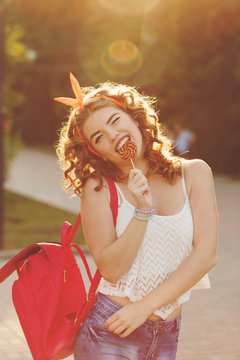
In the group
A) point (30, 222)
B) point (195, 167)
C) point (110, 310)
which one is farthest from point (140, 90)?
point (110, 310)

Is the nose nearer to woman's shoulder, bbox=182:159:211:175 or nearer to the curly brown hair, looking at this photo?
the curly brown hair

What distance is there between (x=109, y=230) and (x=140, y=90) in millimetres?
19108

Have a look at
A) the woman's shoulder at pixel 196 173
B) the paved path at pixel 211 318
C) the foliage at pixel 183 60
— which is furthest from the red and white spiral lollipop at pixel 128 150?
the foliage at pixel 183 60

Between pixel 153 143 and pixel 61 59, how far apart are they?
2958cm

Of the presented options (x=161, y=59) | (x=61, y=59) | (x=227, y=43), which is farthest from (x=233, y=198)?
(x=61, y=59)

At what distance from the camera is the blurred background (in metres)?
6.69

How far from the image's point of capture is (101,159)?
2.48 metres

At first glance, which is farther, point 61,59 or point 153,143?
point 61,59

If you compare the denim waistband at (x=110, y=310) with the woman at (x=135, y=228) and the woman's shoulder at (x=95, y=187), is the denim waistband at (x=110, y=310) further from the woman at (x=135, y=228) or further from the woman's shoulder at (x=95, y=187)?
the woman's shoulder at (x=95, y=187)

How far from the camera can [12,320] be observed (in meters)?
5.94

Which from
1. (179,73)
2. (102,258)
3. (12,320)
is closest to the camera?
(102,258)

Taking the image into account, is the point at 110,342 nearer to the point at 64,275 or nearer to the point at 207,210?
the point at 64,275

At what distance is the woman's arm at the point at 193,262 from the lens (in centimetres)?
228

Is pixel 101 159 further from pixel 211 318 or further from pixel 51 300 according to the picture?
pixel 211 318
